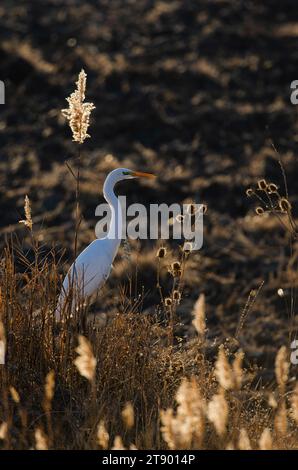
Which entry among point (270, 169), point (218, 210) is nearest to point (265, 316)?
point (218, 210)

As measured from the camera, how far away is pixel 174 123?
16.2 meters

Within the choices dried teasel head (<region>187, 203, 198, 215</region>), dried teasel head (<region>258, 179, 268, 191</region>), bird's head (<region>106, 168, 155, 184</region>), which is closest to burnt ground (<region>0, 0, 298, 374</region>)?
bird's head (<region>106, 168, 155, 184</region>)

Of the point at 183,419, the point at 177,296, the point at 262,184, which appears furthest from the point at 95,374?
the point at 262,184

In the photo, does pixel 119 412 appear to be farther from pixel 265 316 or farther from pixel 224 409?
pixel 265 316

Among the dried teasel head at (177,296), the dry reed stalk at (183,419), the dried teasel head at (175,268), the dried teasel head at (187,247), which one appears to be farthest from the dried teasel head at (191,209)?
the dry reed stalk at (183,419)

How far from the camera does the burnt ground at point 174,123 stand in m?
10.7

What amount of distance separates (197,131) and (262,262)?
530 centimetres

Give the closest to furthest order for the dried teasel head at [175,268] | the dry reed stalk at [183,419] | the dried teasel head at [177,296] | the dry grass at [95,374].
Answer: the dry reed stalk at [183,419] → the dry grass at [95,374] → the dried teasel head at [177,296] → the dried teasel head at [175,268]

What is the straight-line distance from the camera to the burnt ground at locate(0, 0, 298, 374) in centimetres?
1072

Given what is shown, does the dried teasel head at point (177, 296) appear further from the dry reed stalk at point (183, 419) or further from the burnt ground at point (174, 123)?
the burnt ground at point (174, 123)

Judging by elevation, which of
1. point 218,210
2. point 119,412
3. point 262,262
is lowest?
point 119,412

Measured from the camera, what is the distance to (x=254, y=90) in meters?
17.6

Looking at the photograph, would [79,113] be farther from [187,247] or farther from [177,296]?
[177,296]

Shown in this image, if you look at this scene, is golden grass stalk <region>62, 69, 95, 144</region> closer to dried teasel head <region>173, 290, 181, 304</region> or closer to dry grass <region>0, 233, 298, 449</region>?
dry grass <region>0, 233, 298, 449</region>
